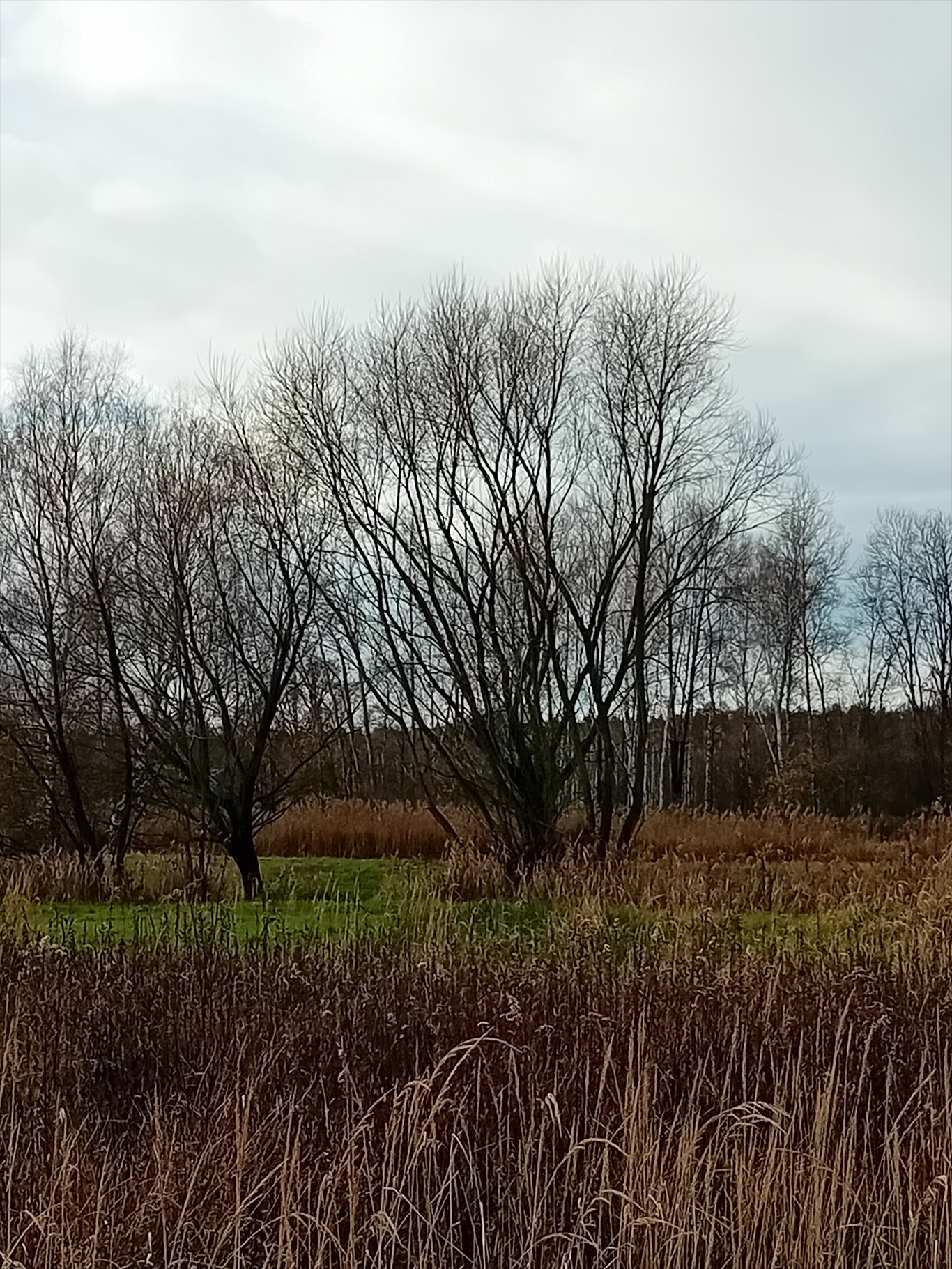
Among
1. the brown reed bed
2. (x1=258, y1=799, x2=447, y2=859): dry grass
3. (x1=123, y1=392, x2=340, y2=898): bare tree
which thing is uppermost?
(x1=123, y1=392, x2=340, y2=898): bare tree

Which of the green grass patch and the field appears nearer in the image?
the field

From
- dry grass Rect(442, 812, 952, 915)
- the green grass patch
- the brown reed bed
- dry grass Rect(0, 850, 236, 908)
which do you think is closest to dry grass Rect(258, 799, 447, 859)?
dry grass Rect(442, 812, 952, 915)

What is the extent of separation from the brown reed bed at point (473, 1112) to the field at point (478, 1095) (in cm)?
2

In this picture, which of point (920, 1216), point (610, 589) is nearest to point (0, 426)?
point (610, 589)

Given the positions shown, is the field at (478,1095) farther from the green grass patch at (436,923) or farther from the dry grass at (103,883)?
the dry grass at (103,883)

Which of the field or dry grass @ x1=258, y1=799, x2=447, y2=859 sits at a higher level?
dry grass @ x1=258, y1=799, x2=447, y2=859

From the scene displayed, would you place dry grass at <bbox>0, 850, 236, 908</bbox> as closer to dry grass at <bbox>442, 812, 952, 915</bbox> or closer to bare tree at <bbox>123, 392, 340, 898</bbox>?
bare tree at <bbox>123, 392, 340, 898</bbox>

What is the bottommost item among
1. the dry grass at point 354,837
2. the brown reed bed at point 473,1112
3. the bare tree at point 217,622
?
the brown reed bed at point 473,1112

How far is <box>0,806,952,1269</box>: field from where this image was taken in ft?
12.0

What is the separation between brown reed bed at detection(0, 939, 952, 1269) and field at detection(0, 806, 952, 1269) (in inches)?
0.7

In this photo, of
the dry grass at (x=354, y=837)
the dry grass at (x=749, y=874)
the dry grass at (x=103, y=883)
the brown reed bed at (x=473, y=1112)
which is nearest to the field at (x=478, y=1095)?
the brown reed bed at (x=473, y=1112)

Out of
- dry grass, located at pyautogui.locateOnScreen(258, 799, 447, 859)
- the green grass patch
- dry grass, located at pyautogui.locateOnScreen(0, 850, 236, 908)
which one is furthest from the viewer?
dry grass, located at pyautogui.locateOnScreen(258, 799, 447, 859)

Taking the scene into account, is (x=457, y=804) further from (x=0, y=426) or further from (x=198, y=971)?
(x=198, y=971)

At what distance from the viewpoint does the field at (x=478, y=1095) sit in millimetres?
3650
